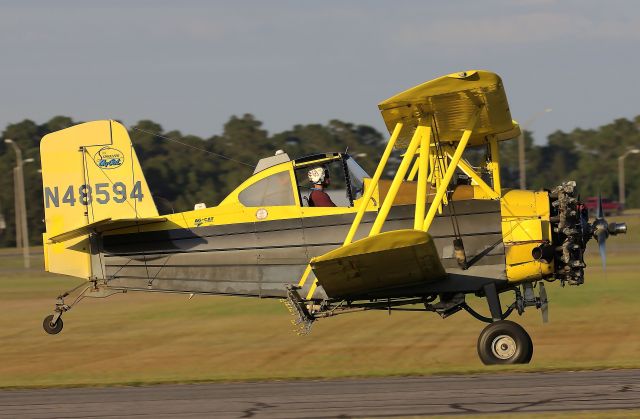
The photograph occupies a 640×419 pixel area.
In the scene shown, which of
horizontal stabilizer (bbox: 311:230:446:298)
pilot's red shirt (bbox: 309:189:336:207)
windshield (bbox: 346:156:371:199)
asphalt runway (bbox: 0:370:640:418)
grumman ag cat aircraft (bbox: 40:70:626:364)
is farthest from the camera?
pilot's red shirt (bbox: 309:189:336:207)

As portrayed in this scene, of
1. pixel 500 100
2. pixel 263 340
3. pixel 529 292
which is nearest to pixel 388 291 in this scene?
pixel 529 292

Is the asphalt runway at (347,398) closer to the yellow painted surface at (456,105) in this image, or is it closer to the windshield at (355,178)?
the windshield at (355,178)

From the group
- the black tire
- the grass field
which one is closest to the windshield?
the grass field

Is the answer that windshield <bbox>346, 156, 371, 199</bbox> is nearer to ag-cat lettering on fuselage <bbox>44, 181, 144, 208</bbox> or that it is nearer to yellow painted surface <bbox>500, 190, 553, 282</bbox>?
yellow painted surface <bbox>500, 190, 553, 282</bbox>

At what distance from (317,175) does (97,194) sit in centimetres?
356

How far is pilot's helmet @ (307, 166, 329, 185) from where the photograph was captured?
47.1 ft

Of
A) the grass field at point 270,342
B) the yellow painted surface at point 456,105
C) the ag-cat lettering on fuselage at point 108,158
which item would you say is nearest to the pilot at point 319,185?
the yellow painted surface at point 456,105

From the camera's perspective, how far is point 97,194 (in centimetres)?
1562

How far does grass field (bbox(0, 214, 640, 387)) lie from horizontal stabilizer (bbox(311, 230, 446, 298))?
1155mm

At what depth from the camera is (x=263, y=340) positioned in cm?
2136

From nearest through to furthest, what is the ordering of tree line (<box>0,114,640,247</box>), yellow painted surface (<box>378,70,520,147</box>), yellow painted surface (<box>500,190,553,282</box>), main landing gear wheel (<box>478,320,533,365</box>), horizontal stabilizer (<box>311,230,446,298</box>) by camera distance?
yellow painted surface (<box>378,70,520,147</box>)
horizontal stabilizer (<box>311,230,446,298</box>)
main landing gear wheel (<box>478,320,533,365</box>)
yellow painted surface (<box>500,190,553,282</box>)
tree line (<box>0,114,640,247</box>)

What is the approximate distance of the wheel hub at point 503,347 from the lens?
1361 centimetres

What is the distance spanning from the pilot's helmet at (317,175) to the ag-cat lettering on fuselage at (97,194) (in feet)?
9.16

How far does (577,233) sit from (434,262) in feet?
6.67
